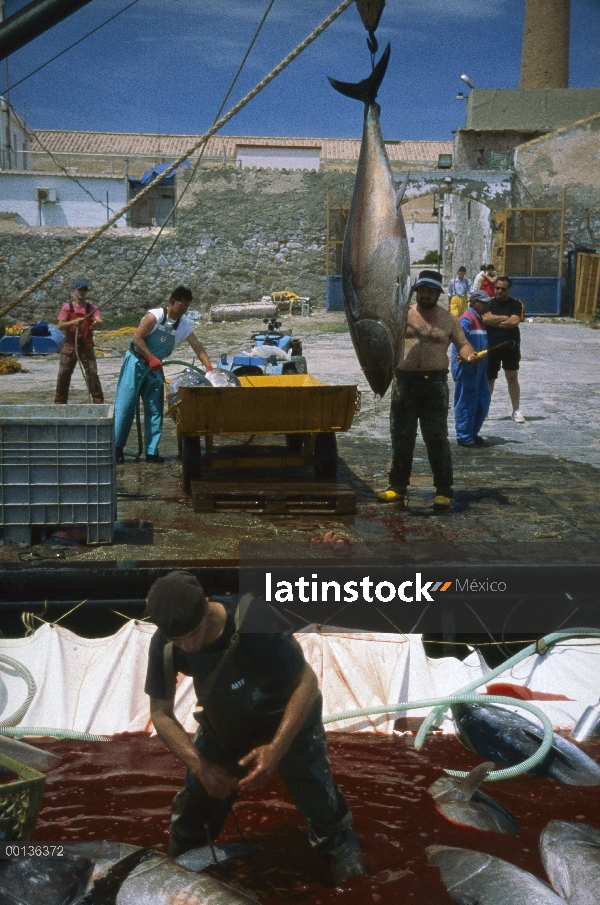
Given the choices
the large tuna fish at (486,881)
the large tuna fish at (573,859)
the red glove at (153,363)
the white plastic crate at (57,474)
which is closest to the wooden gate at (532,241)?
the red glove at (153,363)

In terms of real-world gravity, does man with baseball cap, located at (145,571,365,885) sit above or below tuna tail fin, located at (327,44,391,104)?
below

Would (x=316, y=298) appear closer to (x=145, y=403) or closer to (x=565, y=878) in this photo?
(x=145, y=403)

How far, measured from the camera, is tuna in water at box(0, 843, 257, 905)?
3340 mm

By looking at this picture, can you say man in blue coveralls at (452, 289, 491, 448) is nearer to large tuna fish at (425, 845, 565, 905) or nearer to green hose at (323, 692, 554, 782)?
green hose at (323, 692, 554, 782)

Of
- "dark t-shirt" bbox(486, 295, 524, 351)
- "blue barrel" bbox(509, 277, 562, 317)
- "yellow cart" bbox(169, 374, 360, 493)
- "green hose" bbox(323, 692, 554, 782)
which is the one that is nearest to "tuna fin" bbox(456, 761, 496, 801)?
"green hose" bbox(323, 692, 554, 782)

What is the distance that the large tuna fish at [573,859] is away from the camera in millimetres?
3545

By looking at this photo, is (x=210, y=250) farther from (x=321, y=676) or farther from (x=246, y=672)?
(x=246, y=672)

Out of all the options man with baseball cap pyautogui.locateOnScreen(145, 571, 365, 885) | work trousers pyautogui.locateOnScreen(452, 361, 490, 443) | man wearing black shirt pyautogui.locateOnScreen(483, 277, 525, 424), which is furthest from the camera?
man wearing black shirt pyautogui.locateOnScreen(483, 277, 525, 424)

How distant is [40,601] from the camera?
595 centimetres

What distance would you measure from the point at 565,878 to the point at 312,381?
16.9ft

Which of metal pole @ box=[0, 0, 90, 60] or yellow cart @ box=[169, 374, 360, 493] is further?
yellow cart @ box=[169, 374, 360, 493]

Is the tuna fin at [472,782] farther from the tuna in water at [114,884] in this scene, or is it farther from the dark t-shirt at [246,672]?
the dark t-shirt at [246,672]

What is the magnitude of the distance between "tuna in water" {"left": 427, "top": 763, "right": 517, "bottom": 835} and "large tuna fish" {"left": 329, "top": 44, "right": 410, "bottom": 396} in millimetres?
2144

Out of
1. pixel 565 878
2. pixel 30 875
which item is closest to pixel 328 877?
pixel 565 878
